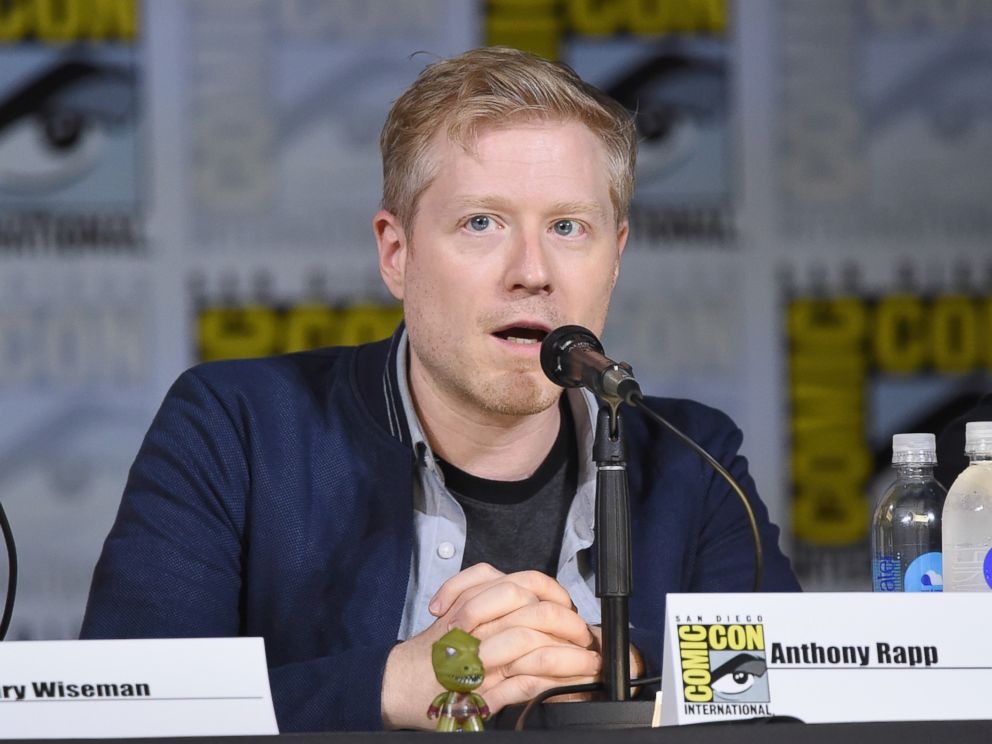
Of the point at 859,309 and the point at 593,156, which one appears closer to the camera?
the point at 593,156

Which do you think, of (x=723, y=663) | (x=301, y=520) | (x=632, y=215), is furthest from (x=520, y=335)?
(x=632, y=215)

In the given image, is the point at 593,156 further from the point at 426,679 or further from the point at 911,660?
the point at 911,660

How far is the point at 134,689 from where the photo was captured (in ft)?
3.41

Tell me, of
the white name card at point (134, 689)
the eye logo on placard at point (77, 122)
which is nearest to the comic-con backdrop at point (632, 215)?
the eye logo on placard at point (77, 122)

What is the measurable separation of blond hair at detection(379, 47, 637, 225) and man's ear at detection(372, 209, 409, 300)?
0.07ft

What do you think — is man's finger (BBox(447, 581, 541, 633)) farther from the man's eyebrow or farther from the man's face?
the man's eyebrow

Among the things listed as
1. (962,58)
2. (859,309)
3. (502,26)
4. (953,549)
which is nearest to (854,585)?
(859,309)

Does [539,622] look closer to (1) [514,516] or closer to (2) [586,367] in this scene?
(2) [586,367]

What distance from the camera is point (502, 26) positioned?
305 centimetres

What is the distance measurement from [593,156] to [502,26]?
55.3 inches

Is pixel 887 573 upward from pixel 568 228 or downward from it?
downward

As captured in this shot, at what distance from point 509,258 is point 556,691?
2.01 ft

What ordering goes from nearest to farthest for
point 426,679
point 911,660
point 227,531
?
point 911,660 < point 426,679 < point 227,531

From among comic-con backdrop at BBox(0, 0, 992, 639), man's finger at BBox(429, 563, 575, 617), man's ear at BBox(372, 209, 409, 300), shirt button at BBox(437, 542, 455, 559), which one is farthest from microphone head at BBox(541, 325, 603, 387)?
comic-con backdrop at BBox(0, 0, 992, 639)
